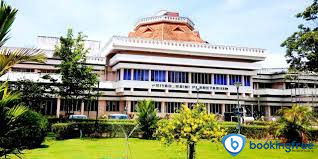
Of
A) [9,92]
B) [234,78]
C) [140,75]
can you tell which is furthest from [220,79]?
[9,92]

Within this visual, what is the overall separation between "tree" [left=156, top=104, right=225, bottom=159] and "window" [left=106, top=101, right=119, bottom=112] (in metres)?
31.1

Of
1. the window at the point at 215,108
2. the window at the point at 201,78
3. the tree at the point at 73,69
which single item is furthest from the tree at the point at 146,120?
the window at the point at 215,108

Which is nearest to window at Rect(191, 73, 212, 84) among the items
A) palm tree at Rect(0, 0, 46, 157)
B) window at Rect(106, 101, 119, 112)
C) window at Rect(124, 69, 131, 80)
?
window at Rect(124, 69, 131, 80)

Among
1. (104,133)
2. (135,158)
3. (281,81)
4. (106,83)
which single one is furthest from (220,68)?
(135,158)

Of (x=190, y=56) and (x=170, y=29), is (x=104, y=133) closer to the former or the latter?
(x=190, y=56)

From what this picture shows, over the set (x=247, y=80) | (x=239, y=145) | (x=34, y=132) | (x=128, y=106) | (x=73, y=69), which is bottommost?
(x=239, y=145)

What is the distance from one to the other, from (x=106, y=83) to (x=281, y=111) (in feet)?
87.1

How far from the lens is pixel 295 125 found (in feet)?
62.4

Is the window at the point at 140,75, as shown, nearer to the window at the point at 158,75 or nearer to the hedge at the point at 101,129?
the window at the point at 158,75

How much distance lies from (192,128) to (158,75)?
30.1m

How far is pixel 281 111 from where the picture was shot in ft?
65.2

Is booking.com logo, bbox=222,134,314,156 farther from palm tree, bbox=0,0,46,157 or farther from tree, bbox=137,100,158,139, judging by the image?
palm tree, bbox=0,0,46,157

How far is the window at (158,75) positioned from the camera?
4038 cm

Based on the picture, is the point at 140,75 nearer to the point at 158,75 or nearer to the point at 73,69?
the point at 158,75
